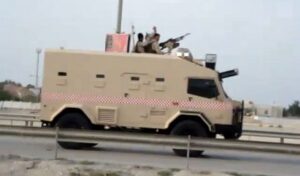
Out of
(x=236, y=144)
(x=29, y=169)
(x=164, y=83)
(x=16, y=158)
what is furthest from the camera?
(x=164, y=83)

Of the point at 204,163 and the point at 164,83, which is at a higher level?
the point at 164,83

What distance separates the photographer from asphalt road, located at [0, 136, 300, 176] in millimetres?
13870

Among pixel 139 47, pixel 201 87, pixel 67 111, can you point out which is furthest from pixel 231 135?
pixel 67 111

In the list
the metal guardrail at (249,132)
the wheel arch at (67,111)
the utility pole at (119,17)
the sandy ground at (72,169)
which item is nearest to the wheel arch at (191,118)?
the wheel arch at (67,111)

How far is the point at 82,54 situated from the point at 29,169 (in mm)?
6042

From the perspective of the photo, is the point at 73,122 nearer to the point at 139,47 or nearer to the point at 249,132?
the point at 139,47

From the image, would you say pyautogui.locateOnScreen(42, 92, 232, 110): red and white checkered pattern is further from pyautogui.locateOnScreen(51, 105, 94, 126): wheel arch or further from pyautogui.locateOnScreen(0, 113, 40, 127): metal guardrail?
pyautogui.locateOnScreen(0, 113, 40, 127): metal guardrail

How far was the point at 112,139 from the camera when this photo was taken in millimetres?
14734

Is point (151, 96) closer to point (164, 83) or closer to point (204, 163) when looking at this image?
point (164, 83)

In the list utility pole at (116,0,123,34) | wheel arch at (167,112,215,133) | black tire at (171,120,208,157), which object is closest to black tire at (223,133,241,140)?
wheel arch at (167,112,215,133)

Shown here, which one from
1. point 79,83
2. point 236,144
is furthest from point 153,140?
point 79,83

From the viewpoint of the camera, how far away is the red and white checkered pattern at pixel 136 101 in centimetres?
1636

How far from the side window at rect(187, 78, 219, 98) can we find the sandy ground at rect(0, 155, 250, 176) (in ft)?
15.5

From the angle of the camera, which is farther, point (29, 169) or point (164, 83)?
point (164, 83)
